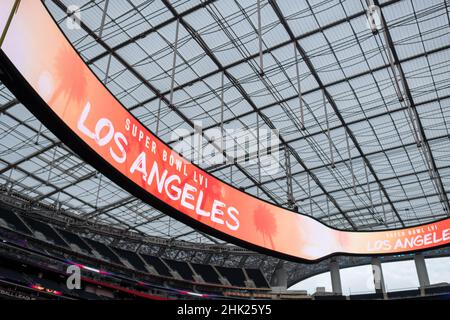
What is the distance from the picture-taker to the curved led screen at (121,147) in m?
3.48

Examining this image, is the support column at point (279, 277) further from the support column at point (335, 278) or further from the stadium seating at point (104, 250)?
the stadium seating at point (104, 250)

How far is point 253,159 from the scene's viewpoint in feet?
82.4

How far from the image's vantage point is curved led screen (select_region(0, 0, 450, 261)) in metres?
3.48

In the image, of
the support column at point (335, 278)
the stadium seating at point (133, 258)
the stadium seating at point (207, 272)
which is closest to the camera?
the stadium seating at point (133, 258)

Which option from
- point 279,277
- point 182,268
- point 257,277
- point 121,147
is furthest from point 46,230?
point 121,147

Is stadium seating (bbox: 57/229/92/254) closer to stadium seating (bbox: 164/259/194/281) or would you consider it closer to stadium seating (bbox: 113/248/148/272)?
stadium seating (bbox: 113/248/148/272)

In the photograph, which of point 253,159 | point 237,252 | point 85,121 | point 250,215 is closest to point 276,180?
point 253,159

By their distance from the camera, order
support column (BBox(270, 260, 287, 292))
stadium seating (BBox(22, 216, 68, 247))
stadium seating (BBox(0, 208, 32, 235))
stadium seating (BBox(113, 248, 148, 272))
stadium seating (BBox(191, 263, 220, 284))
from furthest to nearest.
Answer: support column (BBox(270, 260, 287, 292)) < stadium seating (BBox(191, 263, 220, 284)) < stadium seating (BBox(113, 248, 148, 272)) < stadium seating (BBox(22, 216, 68, 247)) < stadium seating (BBox(0, 208, 32, 235))

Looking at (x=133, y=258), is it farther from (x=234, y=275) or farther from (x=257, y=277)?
(x=257, y=277)

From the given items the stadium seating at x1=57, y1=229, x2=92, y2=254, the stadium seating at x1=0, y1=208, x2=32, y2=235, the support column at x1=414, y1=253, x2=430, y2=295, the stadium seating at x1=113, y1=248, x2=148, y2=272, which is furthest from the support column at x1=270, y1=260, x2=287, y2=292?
the stadium seating at x1=0, y1=208, x2=32, y2=235

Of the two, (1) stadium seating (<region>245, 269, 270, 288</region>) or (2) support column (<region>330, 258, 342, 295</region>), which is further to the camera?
(1) stadium seating (<region>245, 269, 270, 288</region>)

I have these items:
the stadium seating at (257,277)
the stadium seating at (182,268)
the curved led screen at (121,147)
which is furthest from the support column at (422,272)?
the curved led screen at (121,147)

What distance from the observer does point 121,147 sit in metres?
4.48
